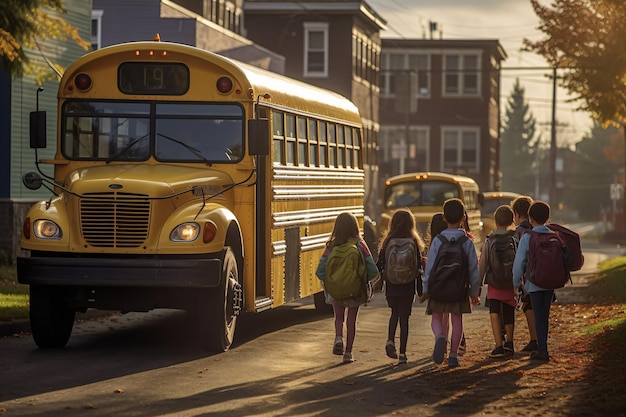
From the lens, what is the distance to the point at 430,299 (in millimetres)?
13672

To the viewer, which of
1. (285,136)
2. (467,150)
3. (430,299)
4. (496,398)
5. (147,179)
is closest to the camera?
(496,398)

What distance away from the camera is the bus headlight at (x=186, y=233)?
14297 millimetres

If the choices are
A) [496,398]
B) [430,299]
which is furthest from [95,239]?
[496,398]

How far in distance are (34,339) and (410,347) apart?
148 inches

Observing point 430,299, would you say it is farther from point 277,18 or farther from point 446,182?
point 277,18

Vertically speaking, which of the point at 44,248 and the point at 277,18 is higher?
the point at 277,18

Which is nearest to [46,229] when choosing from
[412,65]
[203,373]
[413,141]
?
[203,373]

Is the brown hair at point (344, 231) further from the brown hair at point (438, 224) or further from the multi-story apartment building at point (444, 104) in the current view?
the multi-story apartment building at point (444, 104)

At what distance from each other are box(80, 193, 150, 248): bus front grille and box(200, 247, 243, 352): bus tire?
85 centimetres

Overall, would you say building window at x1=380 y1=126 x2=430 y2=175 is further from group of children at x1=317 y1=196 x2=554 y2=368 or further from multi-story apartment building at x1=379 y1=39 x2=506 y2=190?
group of children at x1=317 y1=196 x2=554 y2=368

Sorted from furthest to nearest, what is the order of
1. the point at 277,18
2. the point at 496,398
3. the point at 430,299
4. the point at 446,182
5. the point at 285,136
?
1. the point at 277,18
2. the point at 446,182
3. the point at 285,136
4. the point at 430,299
5. the point at 496,398

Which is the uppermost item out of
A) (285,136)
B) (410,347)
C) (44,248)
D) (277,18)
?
(277,18)

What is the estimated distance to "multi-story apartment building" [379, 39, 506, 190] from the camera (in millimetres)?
82750

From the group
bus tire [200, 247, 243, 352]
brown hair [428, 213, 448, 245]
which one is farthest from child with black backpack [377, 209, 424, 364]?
bus tire [200, 247, 243, 352]
